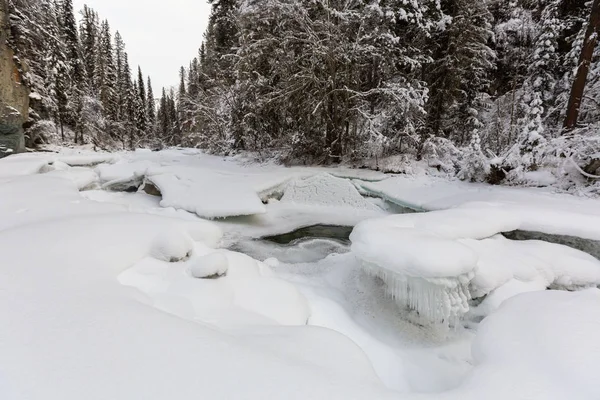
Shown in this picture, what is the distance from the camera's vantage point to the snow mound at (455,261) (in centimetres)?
287

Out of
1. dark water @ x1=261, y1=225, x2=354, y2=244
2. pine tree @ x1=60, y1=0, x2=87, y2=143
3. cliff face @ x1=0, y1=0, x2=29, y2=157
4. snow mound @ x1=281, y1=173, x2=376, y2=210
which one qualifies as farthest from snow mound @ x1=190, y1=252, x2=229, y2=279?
pine tree @ x1=60, y1=0, x2=87, y2=143

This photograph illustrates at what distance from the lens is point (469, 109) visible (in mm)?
10648

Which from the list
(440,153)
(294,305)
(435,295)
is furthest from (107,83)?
(435,295)

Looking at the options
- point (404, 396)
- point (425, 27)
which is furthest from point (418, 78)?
point (404, 396)

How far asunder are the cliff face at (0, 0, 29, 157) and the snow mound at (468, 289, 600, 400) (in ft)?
49.5

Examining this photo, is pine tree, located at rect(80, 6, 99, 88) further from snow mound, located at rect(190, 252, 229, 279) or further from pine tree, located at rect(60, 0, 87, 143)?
snow mound, located at rect(190, 252, 229, 279)

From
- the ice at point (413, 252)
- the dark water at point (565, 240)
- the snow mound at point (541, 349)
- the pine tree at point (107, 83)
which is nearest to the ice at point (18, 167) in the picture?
the ice at point (413, 252)

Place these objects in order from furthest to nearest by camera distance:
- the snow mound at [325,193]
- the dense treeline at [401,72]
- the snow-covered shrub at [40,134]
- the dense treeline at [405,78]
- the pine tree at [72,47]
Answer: the pine tree at [72,47] → the snow-covered shrub at [40,134] → the dense treeline at [401,72] → the dense treeline at [405,78] → the snow mound at [325,193]

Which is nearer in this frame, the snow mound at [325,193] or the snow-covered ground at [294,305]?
the snow-covered ground at [294,305]

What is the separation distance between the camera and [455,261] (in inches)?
112

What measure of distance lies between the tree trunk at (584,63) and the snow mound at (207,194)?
24.9ft

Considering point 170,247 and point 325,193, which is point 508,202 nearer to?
point 325,193

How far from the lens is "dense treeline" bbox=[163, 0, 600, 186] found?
9.34 meters

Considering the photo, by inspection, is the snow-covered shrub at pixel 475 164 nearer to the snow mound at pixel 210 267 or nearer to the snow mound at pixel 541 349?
the snow mound at pixel 541 349
